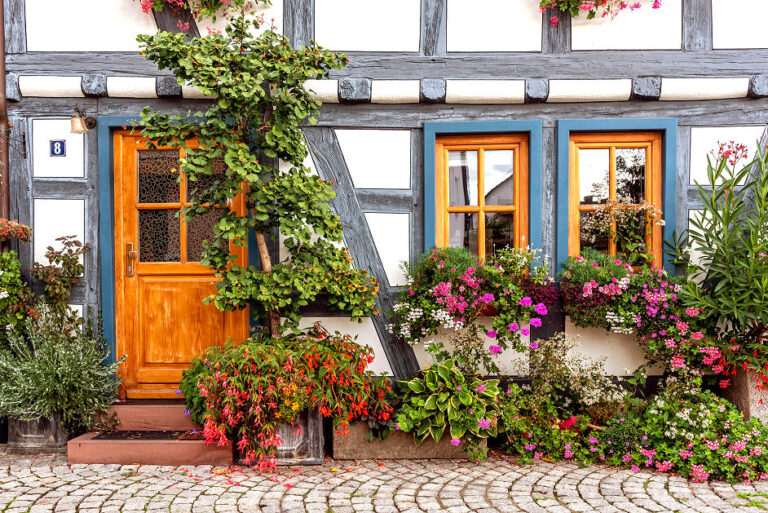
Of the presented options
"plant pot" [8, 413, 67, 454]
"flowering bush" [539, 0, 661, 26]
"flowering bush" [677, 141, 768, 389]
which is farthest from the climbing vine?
"flowering bush" [677, 141, 768, 389]

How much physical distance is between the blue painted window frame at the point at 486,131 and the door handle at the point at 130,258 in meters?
2.32

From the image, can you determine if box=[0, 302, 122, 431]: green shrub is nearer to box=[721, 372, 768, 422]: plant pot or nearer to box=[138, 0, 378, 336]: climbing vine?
box=[138, 0, 378, 336]: climbing vine

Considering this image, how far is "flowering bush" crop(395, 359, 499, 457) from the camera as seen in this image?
11.8 feet

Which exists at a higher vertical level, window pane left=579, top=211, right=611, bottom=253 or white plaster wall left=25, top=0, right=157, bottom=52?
white plaster wall left=25, top=0, right=157, bottom=52

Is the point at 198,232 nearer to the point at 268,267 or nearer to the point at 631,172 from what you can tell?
the point at 268,267

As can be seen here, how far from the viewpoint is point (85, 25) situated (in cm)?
417

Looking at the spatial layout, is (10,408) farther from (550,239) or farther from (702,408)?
(702,408)

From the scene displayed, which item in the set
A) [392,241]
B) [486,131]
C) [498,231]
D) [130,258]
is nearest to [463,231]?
[498,231]

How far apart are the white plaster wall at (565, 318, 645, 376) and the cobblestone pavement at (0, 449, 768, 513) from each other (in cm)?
91

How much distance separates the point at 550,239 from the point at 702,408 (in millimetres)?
1547

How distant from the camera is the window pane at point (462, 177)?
14.3ft

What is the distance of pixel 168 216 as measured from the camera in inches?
171

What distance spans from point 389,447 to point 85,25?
390 centimetres

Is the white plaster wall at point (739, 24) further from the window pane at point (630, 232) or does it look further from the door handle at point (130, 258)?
the door handle at point (130, 258)
